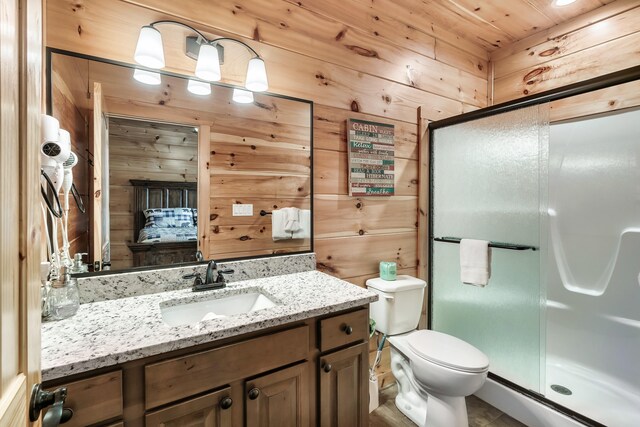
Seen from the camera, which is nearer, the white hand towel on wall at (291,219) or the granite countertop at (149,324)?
the granite countertop at (149,324)

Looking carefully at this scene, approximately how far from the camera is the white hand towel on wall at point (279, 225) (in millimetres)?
1673

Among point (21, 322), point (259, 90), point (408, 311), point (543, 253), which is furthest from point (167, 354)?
point (543, 253)

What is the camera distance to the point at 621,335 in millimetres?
1964

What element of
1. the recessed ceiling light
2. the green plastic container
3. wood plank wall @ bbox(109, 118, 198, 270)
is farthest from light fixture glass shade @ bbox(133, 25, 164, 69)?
the recessed ceiling light

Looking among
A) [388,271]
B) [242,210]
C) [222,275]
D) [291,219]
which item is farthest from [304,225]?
[388,271]

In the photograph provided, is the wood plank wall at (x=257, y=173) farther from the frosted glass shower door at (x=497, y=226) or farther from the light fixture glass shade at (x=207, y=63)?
the frosted glass shower door at (x=497, y=226)

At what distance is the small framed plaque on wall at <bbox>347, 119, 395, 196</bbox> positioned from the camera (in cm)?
191

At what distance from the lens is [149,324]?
996 millimetres

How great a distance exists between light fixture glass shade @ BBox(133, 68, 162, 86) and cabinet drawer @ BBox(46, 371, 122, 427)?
1.14 m

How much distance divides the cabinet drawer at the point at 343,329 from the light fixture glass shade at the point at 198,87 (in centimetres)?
118

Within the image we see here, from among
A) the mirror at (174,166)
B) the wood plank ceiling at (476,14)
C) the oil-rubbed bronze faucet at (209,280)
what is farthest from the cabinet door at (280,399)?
the wood plank ceiling at (476,14)

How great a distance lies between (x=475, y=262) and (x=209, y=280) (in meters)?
1.54

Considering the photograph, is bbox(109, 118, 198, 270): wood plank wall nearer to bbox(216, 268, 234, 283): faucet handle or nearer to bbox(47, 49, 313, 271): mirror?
bbox(47, 49, 313, 271): mirror

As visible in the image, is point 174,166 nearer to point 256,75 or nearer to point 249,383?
point 256,75
